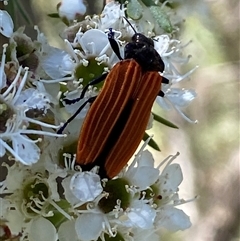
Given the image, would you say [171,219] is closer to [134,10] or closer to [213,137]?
[134,10]

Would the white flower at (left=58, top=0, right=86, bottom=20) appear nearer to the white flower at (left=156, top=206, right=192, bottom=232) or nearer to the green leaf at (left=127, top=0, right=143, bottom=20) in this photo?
the green leaf at (left=127, top=0, right=143, bottom=20)

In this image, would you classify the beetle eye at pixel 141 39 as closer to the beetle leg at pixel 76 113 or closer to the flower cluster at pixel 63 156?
the flower cluster at pixel 63 156

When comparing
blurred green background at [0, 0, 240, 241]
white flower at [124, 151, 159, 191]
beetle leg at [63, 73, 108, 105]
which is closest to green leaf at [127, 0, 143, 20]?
beetle leg at [63, 73, 108, 105]

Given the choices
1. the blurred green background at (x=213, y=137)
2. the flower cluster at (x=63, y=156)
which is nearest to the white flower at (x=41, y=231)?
the flower cluster at (x=63, y=156)

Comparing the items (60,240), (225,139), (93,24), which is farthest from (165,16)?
(225,139)

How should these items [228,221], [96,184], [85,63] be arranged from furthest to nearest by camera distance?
[228,221] → [85,63] → [96,184]

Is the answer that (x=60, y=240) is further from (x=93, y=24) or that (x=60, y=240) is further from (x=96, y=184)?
(x=93, y=24)
